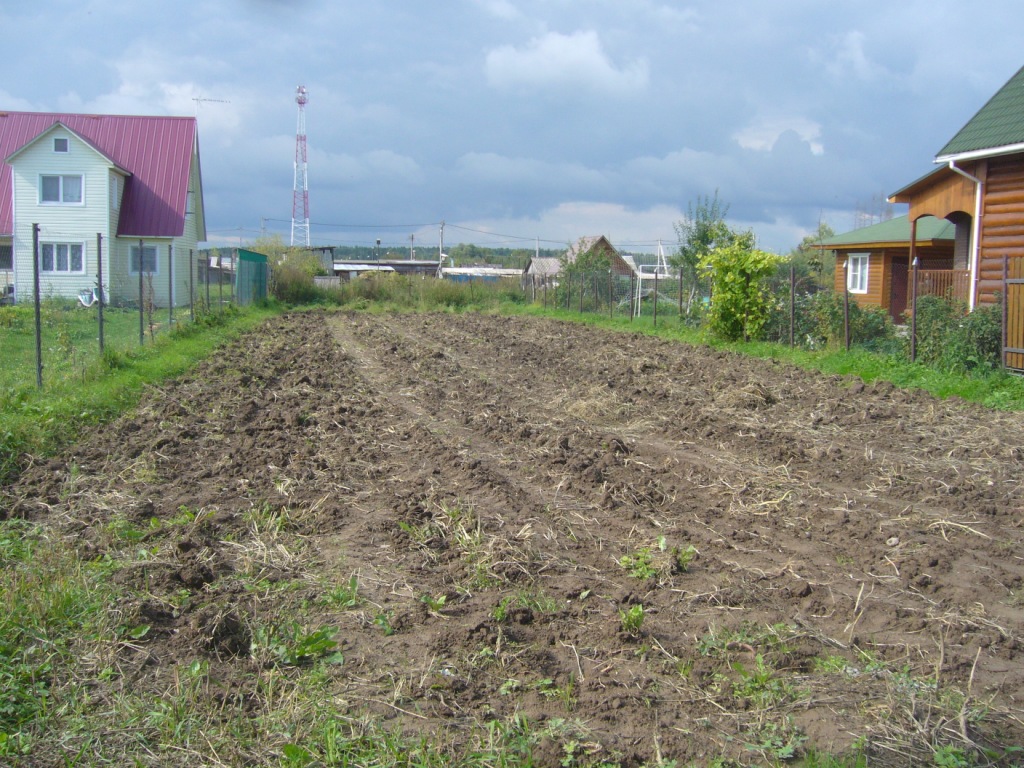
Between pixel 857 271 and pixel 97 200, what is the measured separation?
28.9m

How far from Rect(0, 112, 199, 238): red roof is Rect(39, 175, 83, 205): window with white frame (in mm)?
2038

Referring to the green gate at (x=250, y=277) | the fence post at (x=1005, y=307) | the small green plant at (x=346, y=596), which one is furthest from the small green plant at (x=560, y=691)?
the green gate at (x=250, y=277)

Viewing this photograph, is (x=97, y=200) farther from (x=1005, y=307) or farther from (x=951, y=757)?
(x=951, y=757)

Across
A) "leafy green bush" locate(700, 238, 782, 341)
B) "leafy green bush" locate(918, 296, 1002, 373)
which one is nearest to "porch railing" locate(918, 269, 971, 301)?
"leafy green bush" locate(918, 296, 1002, 373)

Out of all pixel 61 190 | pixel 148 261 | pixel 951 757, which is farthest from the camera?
pixel 148 261

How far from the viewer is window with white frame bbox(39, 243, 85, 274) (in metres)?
31.9

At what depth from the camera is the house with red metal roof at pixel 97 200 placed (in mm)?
31797

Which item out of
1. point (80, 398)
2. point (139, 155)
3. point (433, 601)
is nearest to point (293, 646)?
point (433, 601)

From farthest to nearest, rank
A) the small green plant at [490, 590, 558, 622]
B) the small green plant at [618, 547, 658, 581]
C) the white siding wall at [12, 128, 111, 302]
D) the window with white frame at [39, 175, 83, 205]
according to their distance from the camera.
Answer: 1. the window with white frame at [39, 175, 83, 205]
2. the white siding wall at [12, 128, 111, 302]
3. the small green plant at [618, 547, 658, 581]
4. the small green plant at [490, 590, 558, 622]

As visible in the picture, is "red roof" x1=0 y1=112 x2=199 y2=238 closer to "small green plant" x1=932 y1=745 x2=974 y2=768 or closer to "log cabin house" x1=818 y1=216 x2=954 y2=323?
"log cabin house" x1=818 y1=216 x2=954 y2=323

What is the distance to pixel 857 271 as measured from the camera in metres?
31.1

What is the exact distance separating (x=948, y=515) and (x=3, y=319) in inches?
781

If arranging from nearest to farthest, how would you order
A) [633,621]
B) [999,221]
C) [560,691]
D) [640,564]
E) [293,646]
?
1. [560,691]
2. [293,646]
3. [633,621]
4. [640,564]
5. [999,221]

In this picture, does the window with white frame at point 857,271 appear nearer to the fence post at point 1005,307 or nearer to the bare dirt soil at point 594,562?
the fence post at point 1005,307
